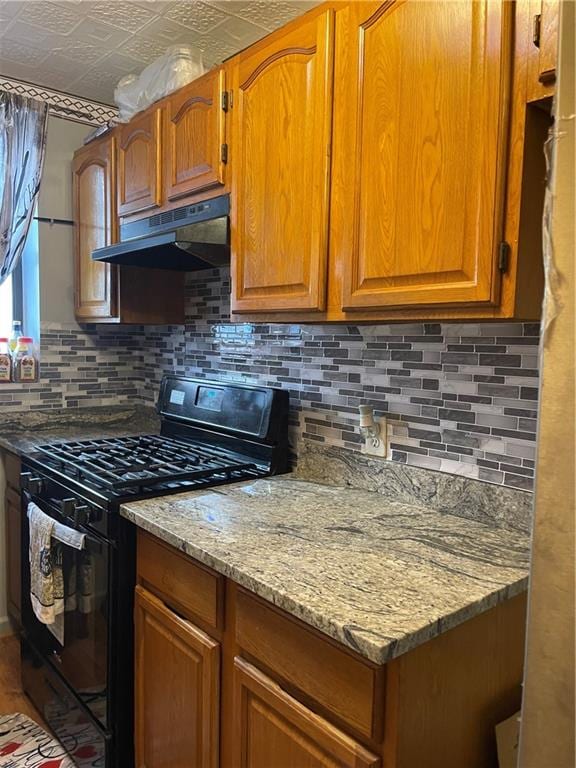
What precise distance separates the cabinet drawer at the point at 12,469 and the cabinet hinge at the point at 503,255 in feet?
6.16

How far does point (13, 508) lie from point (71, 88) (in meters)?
1.76

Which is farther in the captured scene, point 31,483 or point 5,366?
point 5,366

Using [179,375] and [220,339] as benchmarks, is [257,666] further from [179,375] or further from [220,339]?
[179,375]

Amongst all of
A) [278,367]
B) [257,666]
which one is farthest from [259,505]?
[278,367]

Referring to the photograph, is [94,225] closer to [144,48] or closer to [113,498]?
[144,48]

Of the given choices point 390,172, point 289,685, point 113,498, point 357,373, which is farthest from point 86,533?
point 390,172

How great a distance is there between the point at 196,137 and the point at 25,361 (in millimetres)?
1304

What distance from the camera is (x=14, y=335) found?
2506 mm

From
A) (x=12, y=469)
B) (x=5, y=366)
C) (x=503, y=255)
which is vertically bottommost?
(x=12, y=469)

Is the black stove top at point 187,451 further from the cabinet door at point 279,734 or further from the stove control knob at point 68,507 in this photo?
the cabinet door at point 279,734

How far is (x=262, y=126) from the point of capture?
1.52 m

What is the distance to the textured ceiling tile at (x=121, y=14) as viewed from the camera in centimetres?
173

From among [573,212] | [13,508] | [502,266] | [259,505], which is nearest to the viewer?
[573,212]

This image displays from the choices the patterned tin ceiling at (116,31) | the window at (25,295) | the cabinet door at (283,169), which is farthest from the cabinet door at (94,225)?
the cabinet door at (283,169)
